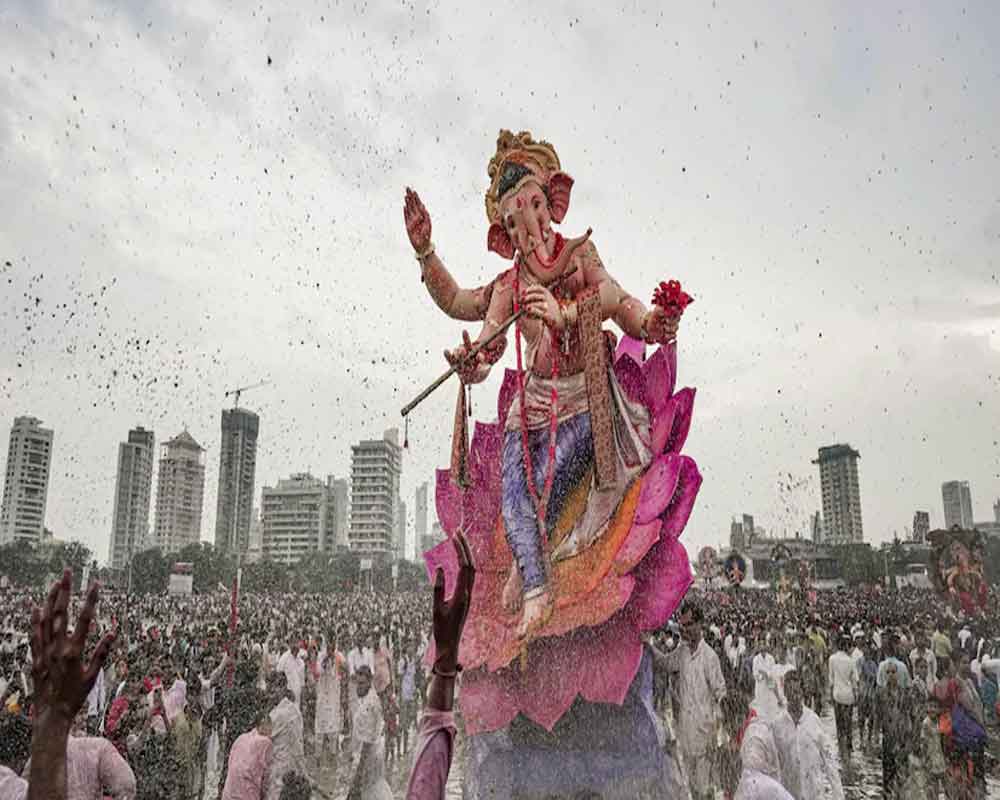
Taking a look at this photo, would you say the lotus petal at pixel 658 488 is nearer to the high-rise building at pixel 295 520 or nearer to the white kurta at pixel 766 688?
the white kurta at pixel 766 688

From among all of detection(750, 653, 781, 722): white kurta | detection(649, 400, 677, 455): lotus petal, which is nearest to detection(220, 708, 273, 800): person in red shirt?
detection(649, 400, 677, 455): lotus petal

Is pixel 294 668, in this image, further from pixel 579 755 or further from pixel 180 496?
pixel 180 496

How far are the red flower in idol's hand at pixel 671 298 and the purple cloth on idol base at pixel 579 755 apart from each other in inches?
91.2

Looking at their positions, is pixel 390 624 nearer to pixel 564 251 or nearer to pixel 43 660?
pixel 564 251

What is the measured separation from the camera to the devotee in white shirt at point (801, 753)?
627 cm

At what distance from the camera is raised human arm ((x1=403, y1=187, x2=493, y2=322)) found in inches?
271

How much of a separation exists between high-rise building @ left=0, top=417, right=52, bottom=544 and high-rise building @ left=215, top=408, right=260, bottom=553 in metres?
3.63

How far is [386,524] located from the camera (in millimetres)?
16047

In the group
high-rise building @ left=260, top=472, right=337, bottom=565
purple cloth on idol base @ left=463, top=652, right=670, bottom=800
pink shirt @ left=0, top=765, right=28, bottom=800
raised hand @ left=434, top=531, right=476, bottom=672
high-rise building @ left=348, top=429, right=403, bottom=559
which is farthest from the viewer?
high-rise building @ left=260, top=472, right=337, bottom=565

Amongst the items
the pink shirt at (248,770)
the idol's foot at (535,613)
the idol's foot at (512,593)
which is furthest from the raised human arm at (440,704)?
the pink shirt at (248,770)

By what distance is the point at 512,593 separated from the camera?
19.5 feet

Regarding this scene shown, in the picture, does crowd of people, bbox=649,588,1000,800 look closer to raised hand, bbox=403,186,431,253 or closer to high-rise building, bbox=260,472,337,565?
raised hand, bbox=403,186,431,253

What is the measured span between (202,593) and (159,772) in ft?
36.5

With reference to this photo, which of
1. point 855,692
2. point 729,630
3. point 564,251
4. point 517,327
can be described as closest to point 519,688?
point 517,327
